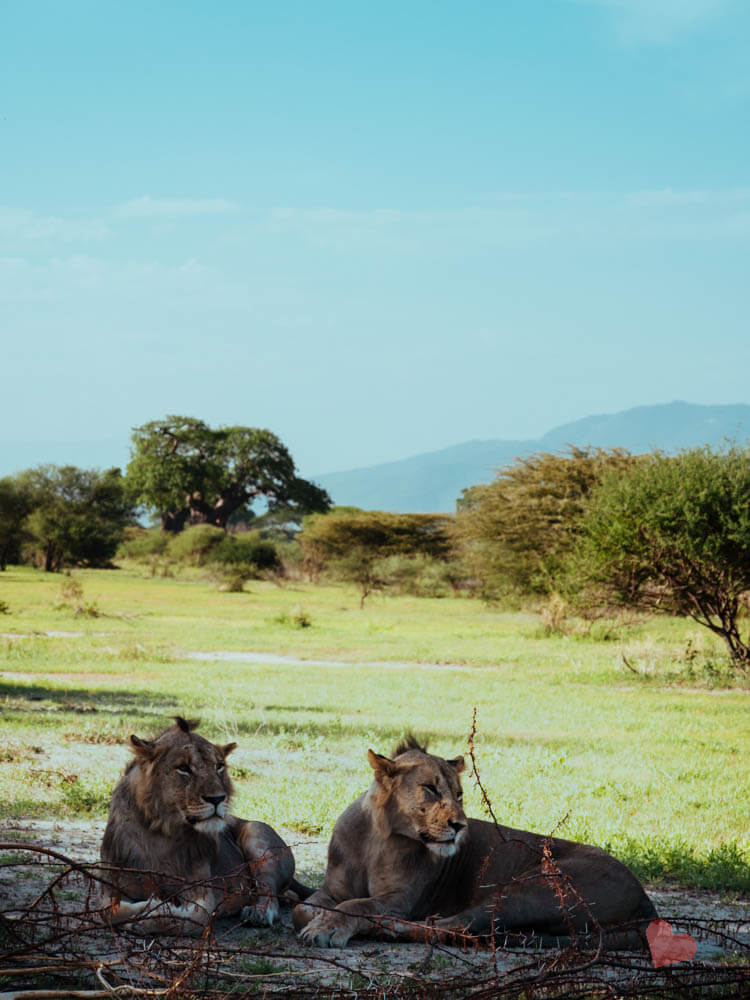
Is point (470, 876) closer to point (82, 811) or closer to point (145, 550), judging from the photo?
point (82, 811)

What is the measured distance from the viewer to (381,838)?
5219mm

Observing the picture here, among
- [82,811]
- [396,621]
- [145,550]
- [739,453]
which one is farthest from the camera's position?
[145,550]

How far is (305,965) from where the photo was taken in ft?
15.3

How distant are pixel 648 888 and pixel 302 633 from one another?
905 inches

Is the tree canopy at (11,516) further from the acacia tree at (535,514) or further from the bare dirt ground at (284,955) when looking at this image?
the bare dirt ground at (284,955)

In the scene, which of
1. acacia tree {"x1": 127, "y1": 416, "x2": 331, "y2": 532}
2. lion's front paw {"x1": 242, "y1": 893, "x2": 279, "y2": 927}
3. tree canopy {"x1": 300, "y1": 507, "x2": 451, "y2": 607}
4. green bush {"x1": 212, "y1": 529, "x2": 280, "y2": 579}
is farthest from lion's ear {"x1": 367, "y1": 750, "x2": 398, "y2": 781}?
acacia tree {"x1": 127, "y1": 416, "x2": 331, "y2": 532}

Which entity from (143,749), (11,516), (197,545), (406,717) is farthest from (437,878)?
(197,545)

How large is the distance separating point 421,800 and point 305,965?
0.77 metres

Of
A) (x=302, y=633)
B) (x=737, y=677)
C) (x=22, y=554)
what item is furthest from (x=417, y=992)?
(x=22, y=554)

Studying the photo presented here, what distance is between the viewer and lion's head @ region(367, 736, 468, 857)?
4.94m

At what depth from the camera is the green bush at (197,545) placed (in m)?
62.4

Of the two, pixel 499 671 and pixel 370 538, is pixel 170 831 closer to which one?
pixel 499 671

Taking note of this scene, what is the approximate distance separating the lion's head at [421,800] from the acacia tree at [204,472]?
7817 centimetres

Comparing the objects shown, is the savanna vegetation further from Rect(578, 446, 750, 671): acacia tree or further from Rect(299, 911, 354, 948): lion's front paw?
Rect(299, 911, 354, 948): lion's front paw
